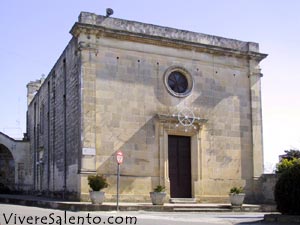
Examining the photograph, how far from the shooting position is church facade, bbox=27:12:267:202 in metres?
22.2

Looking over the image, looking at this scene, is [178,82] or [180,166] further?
[178,82]

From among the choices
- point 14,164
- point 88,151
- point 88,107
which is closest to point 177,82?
point 88,107

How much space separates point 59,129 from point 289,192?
50.1 feet

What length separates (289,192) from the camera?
48.2 ft

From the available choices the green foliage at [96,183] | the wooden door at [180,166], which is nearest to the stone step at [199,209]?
the green foliage at [96,183]

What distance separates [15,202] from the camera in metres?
25.4

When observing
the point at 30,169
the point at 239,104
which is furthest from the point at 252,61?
the point at 30,169

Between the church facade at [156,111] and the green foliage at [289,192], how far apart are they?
875cm

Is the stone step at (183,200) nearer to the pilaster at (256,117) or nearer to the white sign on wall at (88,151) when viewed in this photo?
the pilaster at (256,117)

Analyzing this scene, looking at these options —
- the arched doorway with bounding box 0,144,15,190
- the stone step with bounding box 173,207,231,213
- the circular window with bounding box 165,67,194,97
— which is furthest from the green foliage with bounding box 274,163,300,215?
the arched doorway with bounding box 0,144,15,190

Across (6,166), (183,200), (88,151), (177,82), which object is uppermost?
(177,82)

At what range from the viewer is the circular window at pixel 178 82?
24.3 m

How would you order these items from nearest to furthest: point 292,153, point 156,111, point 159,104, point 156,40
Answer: point 156,111, point 159,104, point 156,40, point 292,153

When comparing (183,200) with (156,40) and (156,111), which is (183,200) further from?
(156,40)
